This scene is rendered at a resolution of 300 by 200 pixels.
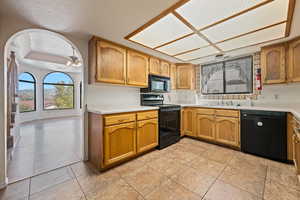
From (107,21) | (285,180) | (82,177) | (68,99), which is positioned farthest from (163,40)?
(68,99)

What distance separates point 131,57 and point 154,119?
54.4 inches

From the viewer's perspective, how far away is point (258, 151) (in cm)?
234

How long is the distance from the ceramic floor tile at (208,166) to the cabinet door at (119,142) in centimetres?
108

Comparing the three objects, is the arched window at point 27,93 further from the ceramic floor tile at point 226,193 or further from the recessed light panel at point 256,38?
the recessed light panel at point 256,38

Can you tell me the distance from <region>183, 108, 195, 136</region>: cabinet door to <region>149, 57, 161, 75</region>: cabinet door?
1302 mm

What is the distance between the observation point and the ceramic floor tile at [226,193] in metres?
1.39

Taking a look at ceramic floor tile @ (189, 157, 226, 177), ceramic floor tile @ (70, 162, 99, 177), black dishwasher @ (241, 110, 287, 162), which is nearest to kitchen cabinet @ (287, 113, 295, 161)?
black dishwasher @ (241, 110, 287, 162)

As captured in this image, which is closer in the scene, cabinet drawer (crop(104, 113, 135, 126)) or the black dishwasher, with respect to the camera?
cabinet drawer (crop(104, 113, 135, 126))

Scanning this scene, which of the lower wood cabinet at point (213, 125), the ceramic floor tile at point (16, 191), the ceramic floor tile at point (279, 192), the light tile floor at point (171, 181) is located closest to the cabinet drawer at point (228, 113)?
the lower wood cabinet at point (213, 125)

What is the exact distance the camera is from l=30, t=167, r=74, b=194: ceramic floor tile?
159 cm

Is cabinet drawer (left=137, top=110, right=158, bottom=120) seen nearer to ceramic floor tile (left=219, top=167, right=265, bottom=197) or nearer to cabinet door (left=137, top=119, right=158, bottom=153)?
cabinet door (left=137, top=119, right=158, bottom=153)

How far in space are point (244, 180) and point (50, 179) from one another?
2649 mm

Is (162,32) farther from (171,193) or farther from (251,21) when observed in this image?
(171,193)

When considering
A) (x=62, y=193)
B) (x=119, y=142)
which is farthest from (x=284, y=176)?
(x=62, y=193)
